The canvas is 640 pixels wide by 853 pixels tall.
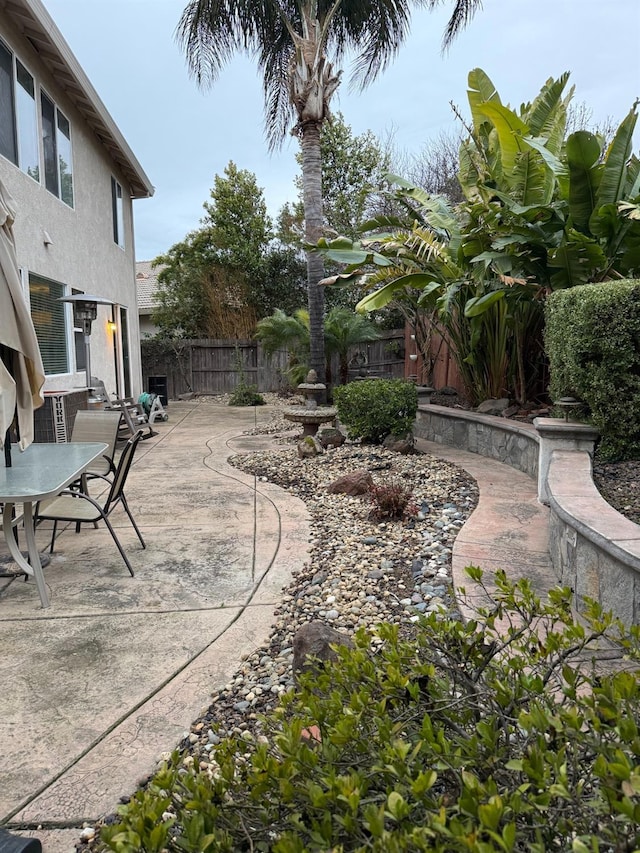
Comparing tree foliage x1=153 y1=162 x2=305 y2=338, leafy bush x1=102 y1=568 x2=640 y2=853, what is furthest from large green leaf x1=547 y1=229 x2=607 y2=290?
tree foliage x1=153 y1=162 x2=305 y2=338

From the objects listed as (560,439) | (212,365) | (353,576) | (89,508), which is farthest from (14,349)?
(212,365)

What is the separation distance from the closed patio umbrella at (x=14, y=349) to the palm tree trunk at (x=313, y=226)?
21.9 ft

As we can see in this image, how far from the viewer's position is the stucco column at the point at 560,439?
4.39 meters

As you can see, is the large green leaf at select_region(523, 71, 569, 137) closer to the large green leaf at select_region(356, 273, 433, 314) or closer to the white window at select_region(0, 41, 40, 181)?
the large green leaf at select_region(356, 273, 433, 314)

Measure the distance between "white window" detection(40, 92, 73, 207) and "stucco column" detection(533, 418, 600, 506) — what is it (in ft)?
26.0

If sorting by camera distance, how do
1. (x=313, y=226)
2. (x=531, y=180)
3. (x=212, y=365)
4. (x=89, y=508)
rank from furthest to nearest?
(x=212, y=365) < (x=313, y=226) < (x=531, y=180) < (x=89, y=508)

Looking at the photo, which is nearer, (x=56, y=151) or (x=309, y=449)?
(x=309, y=449)

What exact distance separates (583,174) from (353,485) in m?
3.39

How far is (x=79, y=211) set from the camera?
9797mm

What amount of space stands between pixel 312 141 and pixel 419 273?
512 centimetres

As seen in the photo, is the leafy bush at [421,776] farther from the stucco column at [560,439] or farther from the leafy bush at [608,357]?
the stucco column at [560,439]

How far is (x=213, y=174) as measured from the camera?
64.6 feet

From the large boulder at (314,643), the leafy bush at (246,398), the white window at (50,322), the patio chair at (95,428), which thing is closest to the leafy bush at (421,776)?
the large boulder at (314,643)

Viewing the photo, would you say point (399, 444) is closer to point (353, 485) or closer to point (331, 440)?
point (331, 440)
